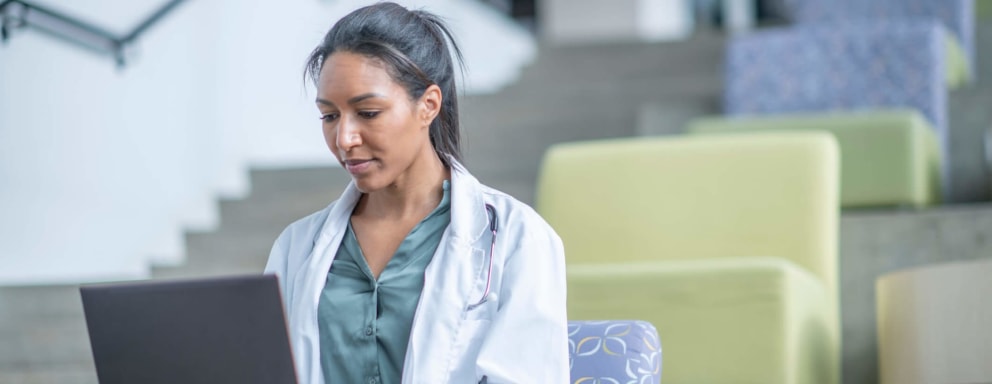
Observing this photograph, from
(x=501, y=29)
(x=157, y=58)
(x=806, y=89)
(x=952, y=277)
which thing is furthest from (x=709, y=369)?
(x=501, y=29)

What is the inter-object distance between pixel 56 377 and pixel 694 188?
1.62m

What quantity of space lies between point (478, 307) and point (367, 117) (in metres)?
0.26

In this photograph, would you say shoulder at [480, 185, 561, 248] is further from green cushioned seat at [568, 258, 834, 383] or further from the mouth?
green cushioned seat at [568, 258, 834, 383]

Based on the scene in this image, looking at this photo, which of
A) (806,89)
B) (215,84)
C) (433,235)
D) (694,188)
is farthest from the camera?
(215,84)

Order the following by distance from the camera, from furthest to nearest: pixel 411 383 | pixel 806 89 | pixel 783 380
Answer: pixel 806 89
pixel 783 380
pixel 411 383

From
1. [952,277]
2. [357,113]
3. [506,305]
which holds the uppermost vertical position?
[357,113]

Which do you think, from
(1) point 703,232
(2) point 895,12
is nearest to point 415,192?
(1) point 703,232

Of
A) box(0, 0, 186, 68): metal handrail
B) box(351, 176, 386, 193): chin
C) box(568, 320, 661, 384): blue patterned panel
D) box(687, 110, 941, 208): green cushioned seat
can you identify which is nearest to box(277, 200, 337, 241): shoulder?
box(351, 176, 386, 193): chin

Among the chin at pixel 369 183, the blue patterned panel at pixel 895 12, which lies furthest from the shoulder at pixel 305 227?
the blue patterned panel at pixel 895 12

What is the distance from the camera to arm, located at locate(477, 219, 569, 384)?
1.64 meters

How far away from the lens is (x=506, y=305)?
5.48ft

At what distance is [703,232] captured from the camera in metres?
3.25

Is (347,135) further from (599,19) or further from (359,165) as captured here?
(599,19)

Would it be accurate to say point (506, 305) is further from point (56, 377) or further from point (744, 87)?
point (744, 87)
